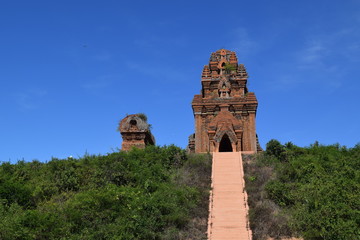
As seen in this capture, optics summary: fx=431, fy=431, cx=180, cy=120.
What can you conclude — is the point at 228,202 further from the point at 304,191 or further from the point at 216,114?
the point at 216,114

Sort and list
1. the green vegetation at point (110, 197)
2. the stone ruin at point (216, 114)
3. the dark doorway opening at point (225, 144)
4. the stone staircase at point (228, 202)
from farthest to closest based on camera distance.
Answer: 1. the stone ruin at point (216, 114)
2. the dark doorway opening at point (225, 144)
3. the stone staircase at point (228, 202)
4. the green vegetation at point (110, 197)

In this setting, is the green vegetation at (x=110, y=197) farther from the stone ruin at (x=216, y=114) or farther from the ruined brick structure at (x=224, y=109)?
the stone ruin at (x=216, y=114)

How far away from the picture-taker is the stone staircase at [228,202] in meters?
15.7

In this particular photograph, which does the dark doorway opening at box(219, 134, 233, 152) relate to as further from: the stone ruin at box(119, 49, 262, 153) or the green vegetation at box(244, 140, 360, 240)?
the green vegetation at box(244, 140, 360, 240)

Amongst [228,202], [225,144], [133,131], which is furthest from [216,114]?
[228,202]

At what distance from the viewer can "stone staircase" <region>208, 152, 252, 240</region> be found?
51.6ft

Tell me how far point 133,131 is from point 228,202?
17768 millimetres

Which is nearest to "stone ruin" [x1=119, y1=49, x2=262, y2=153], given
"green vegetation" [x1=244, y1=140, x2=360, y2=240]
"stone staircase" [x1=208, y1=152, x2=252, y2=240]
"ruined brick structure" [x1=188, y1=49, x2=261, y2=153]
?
"ruined brick structure" [x1=188, y1=49, x2=261, y2=153]

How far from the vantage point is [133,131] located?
34812mm

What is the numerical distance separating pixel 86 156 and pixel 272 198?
1099 centimetres

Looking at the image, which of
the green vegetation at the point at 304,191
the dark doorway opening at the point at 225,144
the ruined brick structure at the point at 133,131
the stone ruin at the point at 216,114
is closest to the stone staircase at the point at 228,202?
the green vegetation at the point at 304,191

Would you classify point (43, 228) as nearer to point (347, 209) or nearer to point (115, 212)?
point (115, 212)

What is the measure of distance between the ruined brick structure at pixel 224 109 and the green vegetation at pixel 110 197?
664 centimetres

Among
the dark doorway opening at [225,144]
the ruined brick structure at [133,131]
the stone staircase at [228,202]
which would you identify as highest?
the ruined brick structure at [133,131]
